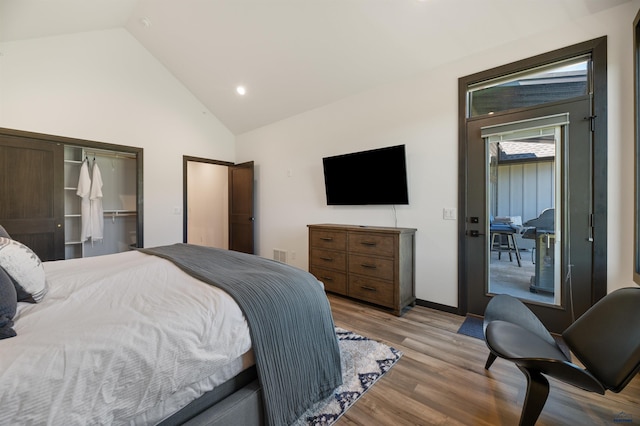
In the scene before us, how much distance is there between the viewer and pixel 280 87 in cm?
388

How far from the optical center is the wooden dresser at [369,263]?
2777mm

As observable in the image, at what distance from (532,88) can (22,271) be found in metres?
3.90

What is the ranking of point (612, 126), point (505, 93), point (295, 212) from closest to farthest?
point (612, 126) → point (505, 93) → point (295, 212)

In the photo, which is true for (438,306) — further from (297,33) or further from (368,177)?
(297,33)

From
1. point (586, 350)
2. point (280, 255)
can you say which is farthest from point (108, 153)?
point (586, 350)

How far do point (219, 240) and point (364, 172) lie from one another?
13.4ft

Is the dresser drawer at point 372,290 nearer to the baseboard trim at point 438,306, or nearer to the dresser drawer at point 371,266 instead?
the dresser drawer at point 371,266

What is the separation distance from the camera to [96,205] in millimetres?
3961

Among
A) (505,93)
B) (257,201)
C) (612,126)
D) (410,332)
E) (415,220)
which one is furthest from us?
(257,201)

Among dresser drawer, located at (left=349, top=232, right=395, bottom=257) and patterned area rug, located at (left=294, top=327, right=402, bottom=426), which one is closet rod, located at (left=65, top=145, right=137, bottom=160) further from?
patterned area rug, located at (left=294, top=327, right=402, bottom=426)

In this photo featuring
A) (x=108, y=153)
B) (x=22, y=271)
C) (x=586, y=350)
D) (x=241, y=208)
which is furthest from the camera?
(x=241, y=208)

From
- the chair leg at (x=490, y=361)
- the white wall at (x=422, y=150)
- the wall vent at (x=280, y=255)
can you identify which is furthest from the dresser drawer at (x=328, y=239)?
the chair leg at (x=490, y=361)

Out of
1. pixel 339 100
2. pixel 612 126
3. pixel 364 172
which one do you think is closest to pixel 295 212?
pixel 364 172

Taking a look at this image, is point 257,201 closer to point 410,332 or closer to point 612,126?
point 410,332
